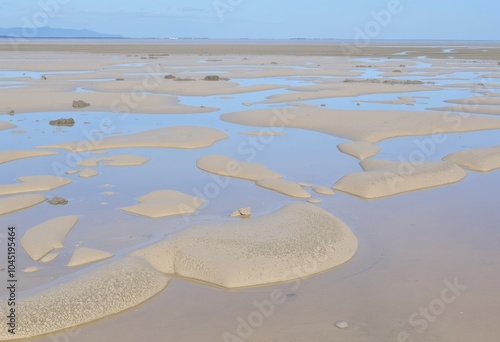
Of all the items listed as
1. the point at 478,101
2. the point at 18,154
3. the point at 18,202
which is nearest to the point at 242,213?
the point at 18,202

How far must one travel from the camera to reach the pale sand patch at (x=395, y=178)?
11.1 metres

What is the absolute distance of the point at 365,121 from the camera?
1848cm

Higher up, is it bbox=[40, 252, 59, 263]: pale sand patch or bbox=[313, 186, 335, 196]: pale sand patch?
bbox=[313, 186, 335, 196]: pale sand patch

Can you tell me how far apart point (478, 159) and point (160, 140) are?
860 centimetres

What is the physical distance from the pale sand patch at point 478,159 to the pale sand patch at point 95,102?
1077 cm

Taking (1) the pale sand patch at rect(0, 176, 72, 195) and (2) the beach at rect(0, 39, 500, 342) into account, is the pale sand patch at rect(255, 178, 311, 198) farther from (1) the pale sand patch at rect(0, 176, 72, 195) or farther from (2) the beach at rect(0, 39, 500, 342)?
(1) the pale sand patch at rect(0, 176, 72, 195)

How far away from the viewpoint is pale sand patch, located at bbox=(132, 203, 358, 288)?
728 cm

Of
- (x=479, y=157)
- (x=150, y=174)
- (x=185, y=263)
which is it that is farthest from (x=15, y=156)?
(x=479, y=157)

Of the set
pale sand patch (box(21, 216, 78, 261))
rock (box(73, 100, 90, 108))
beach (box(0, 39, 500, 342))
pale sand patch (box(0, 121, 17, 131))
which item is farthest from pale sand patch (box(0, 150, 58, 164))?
rock (box(73, 100, 90, 108))

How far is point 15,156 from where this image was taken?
1360 cm

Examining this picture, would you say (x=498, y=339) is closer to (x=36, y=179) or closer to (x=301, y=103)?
(x=36, y=179)

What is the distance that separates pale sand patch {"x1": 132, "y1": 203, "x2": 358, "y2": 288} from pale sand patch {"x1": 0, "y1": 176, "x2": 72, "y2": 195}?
4.07 meters

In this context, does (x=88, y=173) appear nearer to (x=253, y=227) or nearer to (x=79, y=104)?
(x=253, y=227)

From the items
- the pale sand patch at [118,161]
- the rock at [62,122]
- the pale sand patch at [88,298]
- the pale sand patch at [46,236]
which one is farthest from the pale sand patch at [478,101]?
the pale sand patch at [88,298]
